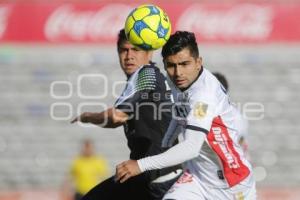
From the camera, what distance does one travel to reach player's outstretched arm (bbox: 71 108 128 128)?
6.69m

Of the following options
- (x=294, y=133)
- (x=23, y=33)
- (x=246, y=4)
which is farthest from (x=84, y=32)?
(x=294, y=133)

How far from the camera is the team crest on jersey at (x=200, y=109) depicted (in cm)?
613

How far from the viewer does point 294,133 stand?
1869cm

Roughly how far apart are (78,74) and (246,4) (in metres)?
4.37

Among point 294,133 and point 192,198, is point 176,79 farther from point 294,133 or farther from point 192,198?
point 294,133

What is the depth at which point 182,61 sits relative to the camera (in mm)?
6352

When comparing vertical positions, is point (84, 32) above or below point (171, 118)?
above

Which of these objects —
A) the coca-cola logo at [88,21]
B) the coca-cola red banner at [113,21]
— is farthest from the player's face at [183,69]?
the coca-cola logo at [88,21]

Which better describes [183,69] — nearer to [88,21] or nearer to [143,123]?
[143,123]

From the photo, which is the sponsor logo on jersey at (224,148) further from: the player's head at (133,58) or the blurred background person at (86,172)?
the blurred background person at (86,172)

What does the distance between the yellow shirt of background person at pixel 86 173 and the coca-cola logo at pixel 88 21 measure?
3.90 meters

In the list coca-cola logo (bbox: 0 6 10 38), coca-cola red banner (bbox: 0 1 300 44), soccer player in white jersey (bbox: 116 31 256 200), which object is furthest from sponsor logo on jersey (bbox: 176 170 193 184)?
coca-cola logo (bbox: 0 6 10 38)

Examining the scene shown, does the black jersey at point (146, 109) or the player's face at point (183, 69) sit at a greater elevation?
the player's face at point (183, 69)

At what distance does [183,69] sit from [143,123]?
2.70 ft
